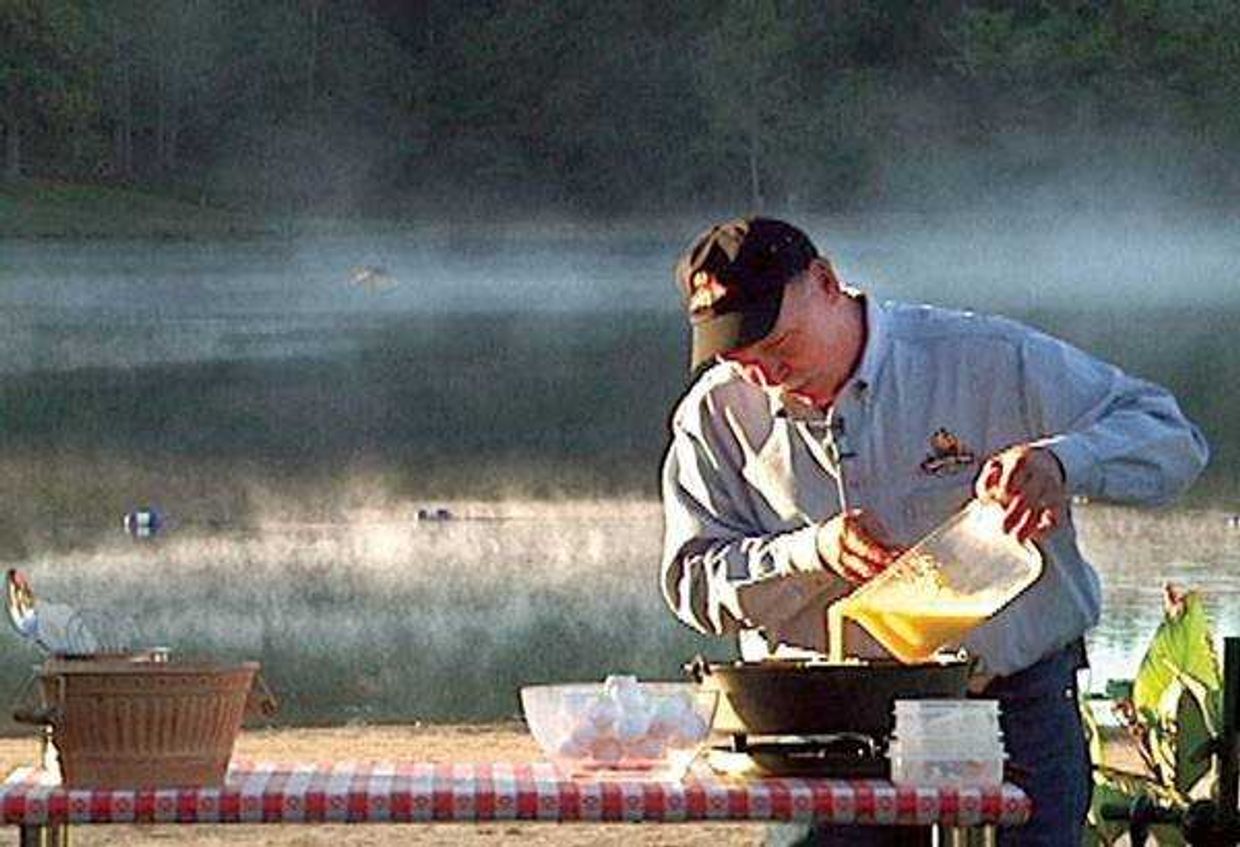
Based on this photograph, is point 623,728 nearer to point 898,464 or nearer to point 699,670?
point 699,670

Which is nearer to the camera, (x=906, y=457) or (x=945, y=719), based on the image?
(x=945, y=719)

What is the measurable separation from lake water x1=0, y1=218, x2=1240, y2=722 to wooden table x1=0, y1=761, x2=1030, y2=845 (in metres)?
0.68

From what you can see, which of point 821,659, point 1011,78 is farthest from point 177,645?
point 1011,78

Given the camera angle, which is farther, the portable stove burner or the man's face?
the man's face

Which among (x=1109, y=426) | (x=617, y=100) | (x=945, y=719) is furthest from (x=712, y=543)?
(x=617, y=100)

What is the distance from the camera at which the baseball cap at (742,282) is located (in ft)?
12.2

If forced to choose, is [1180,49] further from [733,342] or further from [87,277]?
[733,342]

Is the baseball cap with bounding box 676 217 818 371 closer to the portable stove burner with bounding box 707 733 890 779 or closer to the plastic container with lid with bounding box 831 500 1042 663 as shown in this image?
the plastic container with lid with bounding box 831 500 1042 663

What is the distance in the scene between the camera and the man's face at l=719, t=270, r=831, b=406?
148 inches

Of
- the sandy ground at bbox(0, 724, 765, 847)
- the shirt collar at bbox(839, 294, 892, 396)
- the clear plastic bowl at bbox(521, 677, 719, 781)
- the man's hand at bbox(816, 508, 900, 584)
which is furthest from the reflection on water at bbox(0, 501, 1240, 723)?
the clear plastic bowl at bbox(521, 677, 719, 781)

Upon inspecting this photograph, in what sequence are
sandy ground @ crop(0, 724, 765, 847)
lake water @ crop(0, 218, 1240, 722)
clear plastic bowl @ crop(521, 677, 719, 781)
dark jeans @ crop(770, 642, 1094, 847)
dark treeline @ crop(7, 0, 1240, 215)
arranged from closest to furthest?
1. clear plastic bowl @ crop(521, 677, 719, 781)
2. dark jeans @ crop(770, 642, 1094, 847)
3. sandy ground @ crop(0, 724, 765, 847)
4. lake water @ crop(0, 218, 1240, 722)
5. dark treeline @ crop(7, 0, 1240, 215)

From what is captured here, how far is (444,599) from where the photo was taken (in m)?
13.7

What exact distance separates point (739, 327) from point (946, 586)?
342mm

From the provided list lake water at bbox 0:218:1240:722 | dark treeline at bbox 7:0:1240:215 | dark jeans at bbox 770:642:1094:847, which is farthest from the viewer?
dark treeline at bbox 7:0:1240:215
